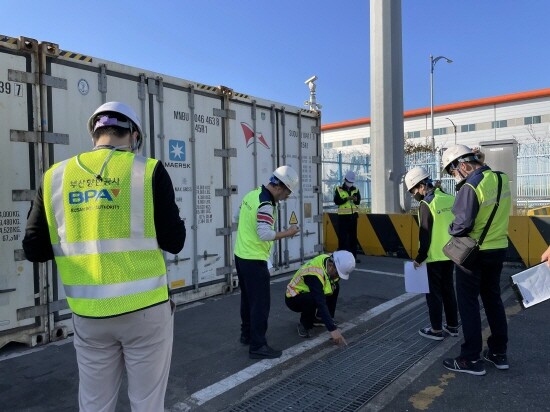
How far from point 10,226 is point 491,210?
437 centimetres

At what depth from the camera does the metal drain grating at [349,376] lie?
3279 millimetres

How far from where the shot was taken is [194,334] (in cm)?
486

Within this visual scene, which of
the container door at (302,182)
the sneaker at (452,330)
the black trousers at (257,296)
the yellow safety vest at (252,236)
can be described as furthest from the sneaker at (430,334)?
the container door at (302,182)

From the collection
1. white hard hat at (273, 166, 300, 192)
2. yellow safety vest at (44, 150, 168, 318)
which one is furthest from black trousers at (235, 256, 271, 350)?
yellow safety vest at (44, 150, 168, 318)

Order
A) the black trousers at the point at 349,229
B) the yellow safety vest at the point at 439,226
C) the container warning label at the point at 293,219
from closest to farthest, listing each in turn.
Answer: the yellow safety vest at the point at 439,226 < the container warning label at the point at 293,219 < the black trousers at the point at 349,229

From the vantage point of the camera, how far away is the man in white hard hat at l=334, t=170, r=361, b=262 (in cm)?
888

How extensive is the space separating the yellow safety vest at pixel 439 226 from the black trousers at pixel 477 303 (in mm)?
579

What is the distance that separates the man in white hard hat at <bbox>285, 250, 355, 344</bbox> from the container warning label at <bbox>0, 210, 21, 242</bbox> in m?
2.80

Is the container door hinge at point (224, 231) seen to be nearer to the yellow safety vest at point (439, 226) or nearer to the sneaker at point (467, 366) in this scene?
the yellow safety vest at point (439, 226)

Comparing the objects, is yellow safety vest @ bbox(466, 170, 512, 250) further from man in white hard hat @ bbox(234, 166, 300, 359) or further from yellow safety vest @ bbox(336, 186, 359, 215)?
yellow safety vest @ bbox(336, 186, 359, 215)

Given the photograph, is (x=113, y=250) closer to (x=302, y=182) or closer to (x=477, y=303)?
(x=477, y=303)

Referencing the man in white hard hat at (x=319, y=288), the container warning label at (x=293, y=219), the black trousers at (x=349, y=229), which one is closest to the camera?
the man in white hard hat at (x=319, y=288)

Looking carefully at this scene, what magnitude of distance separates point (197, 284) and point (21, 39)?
348cm

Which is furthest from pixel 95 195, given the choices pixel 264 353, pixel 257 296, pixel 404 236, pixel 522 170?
pixel 522 170
